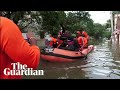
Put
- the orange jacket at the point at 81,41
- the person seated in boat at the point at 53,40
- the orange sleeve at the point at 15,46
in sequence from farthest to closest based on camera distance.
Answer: the orange jacket at the point at 81,41 → the person seated in boat at the point at 53,40 → the orange sleeve at the point at 15,46

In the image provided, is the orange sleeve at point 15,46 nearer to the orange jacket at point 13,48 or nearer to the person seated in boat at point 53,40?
the orange jacket at point 13,48

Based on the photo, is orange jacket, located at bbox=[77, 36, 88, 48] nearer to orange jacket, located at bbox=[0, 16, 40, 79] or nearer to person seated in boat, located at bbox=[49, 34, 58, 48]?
person seated in boat, located at bbox=[49, 34, 58, 48]

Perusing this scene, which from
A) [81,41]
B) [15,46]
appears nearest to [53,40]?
[81,41]

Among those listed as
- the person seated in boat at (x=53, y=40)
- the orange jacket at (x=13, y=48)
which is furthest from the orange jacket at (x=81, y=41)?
the orange jacket at (x=13, y=48)

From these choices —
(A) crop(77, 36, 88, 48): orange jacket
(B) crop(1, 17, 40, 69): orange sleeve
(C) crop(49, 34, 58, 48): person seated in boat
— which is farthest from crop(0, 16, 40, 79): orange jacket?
(A) crop(77, 36, 88, 48): orange jacket

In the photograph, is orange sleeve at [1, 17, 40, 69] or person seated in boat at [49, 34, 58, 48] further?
person seated in boat at [49, 34, 58, 48]

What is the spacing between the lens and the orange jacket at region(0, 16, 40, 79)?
113 cm

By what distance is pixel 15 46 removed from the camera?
116 cm

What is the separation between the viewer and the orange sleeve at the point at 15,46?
1.13m
